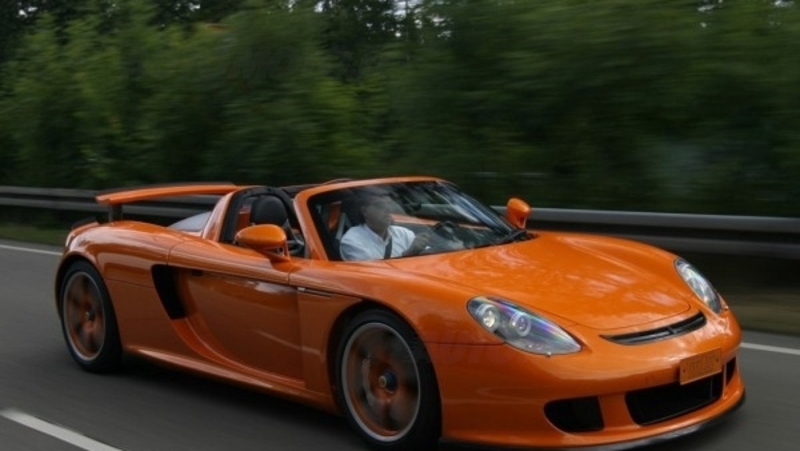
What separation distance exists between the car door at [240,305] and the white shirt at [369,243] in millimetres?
307

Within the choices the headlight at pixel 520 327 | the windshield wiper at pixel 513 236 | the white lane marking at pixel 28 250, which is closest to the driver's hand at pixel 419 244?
the windshield wiper at pixel 513 236

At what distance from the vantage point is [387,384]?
4.94 meters

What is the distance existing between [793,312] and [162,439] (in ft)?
15.0

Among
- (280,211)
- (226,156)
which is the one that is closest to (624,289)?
(280,211)

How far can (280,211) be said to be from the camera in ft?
19.9

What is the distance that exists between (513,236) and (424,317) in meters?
1.38

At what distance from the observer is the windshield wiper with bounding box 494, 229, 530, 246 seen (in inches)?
229

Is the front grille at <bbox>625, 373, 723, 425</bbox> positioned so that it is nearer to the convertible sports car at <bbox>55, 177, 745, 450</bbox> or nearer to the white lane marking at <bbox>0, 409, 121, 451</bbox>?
the convertible sports car at <bbox>55, 177, 745, 450</bbox>

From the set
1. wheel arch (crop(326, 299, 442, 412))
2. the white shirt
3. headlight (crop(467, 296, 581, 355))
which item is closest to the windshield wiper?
the white shirt

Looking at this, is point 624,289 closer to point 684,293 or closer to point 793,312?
point 684,293

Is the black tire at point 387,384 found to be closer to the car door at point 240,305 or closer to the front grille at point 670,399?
the car door at point 240,305

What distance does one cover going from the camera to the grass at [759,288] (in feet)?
25.1

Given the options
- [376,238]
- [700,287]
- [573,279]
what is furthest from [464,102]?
[573,279]

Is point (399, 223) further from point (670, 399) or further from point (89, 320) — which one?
point (89, 320)
